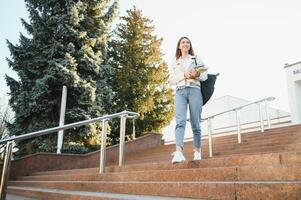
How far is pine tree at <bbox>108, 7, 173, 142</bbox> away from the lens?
1365 centimetres

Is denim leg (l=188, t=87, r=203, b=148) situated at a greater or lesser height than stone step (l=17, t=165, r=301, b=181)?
greater

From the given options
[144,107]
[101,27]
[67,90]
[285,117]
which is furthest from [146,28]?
[285,117]

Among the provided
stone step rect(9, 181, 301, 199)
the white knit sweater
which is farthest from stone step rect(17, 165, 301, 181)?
the white knit sweater

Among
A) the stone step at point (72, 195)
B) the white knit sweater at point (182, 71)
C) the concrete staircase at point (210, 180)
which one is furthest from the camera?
the white knit sweater at point (182, 71)

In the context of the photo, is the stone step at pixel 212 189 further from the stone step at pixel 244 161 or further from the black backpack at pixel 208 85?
the black backpack at pixel 208 85

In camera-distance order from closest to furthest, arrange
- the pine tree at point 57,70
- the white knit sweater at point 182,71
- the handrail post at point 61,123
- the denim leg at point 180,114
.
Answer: the denim leg at point 180,114, the white knit sweater at point 182,71, the handrail post at point 61,123, the pine tree at point 57,70

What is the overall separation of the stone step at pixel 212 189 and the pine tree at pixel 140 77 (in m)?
9.37

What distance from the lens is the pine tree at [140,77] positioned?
13.6 m

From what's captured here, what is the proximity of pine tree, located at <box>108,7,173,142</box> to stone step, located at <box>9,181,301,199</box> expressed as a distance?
30.7 feet

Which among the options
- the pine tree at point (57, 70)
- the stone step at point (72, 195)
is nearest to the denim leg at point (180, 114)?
the stone step at point (72, 195)

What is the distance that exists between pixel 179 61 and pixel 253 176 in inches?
81.2

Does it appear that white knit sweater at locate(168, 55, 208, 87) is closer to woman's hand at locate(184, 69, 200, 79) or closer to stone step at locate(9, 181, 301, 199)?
woman's hand at locate(184, 69, 200, 79)

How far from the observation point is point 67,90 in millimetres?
11695

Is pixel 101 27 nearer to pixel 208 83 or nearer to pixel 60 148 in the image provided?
pixel 60 148
